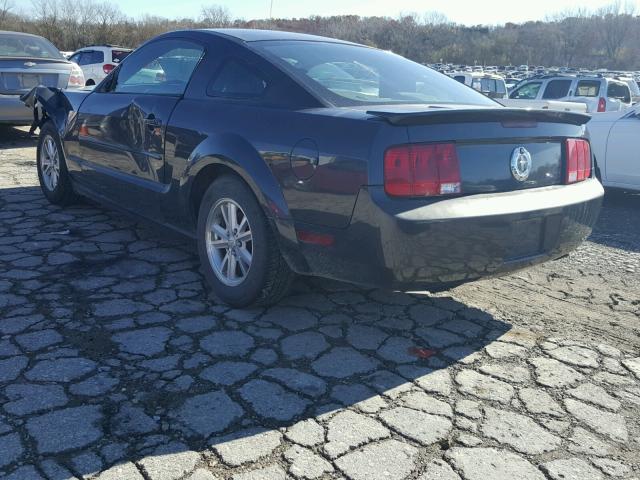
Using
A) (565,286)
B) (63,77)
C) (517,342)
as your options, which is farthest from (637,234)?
(63,77)

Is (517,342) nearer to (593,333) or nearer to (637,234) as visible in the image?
(593,333)

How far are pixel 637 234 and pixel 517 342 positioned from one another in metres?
3.21

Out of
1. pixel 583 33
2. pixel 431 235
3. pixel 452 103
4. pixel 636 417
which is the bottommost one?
pixel 636 417

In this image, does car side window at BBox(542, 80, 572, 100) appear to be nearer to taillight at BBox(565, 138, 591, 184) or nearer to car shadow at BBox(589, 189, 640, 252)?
car shadow at BBox(589, 189, 640, 252)

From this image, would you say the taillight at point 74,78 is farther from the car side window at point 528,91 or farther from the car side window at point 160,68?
the car side window at point 528,91

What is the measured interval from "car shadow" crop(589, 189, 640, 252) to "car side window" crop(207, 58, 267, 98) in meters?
3.50

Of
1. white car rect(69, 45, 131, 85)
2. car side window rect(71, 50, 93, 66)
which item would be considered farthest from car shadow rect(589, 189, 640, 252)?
car side window rect(71, 50, 93, 66)

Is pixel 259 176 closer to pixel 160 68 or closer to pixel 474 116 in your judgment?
pixel 474 116

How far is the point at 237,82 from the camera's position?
3.82 meters

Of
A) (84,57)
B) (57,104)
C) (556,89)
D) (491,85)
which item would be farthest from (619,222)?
(84,57)

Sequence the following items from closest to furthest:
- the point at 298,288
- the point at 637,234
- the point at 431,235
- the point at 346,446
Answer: the point at 346,446 → the point at 431,235 → the point at 298,288 → the point at 637,234

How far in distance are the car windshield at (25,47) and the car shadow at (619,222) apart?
8050 millimetres

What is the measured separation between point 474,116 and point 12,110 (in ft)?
25.4

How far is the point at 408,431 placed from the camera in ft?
8.43
